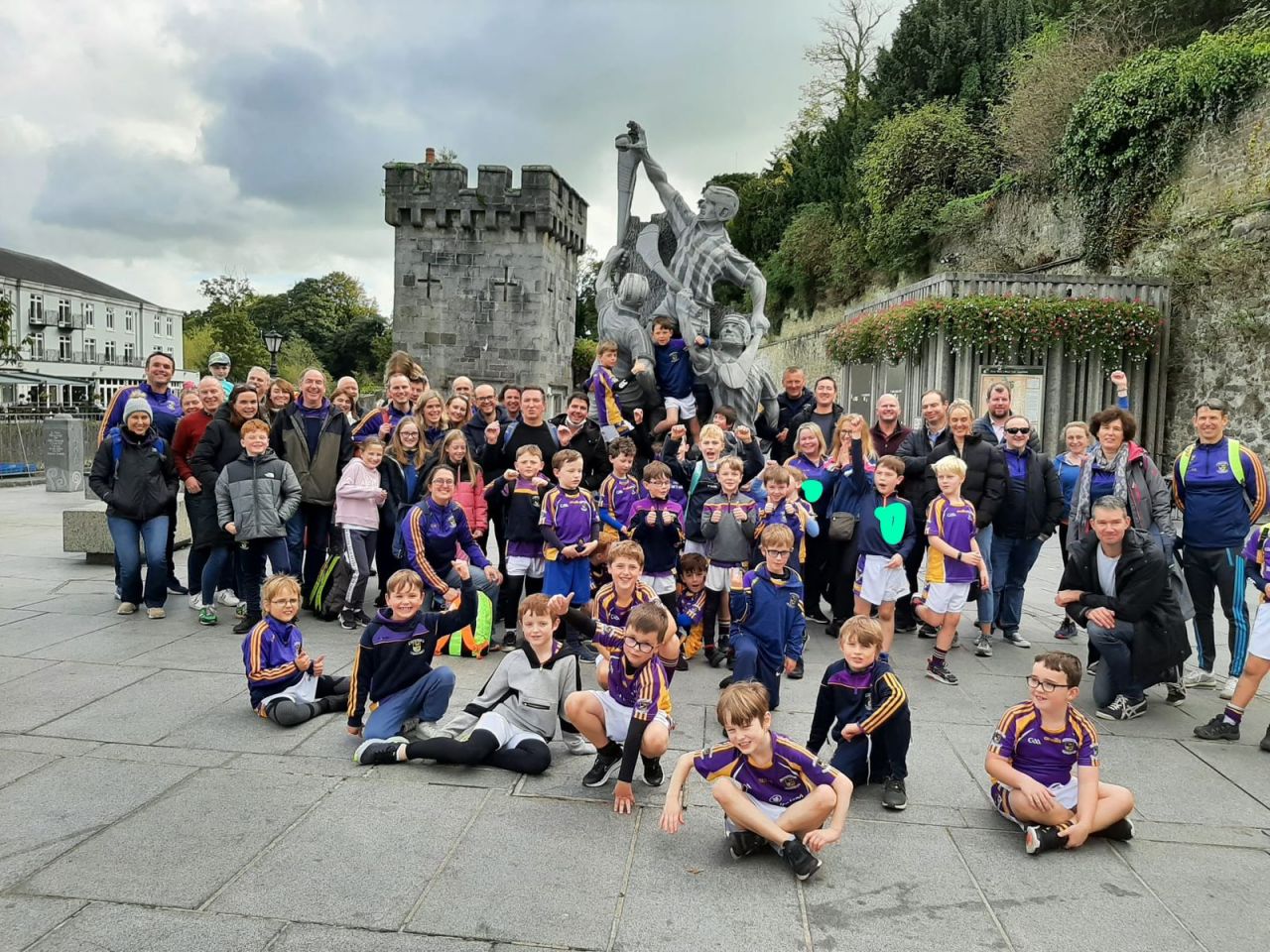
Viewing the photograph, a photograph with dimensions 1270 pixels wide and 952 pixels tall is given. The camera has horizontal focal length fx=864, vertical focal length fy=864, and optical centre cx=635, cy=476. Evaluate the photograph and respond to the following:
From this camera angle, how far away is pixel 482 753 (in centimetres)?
393

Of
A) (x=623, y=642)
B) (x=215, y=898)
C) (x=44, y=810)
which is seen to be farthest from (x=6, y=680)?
(x=623, y=642)

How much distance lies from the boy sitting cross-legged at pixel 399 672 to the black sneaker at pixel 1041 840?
265cm

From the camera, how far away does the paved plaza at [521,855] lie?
8.90 feet

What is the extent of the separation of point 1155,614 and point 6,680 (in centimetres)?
669

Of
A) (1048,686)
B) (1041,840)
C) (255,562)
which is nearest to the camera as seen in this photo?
(1041,840)

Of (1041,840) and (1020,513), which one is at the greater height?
(1020,513)

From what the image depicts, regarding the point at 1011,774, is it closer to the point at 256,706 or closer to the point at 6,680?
the point at 256,706

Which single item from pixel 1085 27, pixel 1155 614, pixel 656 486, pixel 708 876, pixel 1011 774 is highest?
pixel 1085 27

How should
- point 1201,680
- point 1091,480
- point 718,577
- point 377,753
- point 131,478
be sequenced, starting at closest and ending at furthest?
1. point 377,753
2. point 1201,680
3. point 718,577
4. point 1091,480
5. point 131,478

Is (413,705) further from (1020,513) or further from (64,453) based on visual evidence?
(64,453)

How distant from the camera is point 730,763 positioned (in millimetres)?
3275

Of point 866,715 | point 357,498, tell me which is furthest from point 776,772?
point 357,498

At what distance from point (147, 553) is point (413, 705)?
12.0 feet

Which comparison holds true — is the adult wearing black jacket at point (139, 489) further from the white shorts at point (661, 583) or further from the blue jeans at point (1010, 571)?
the blue jeans at point (1010, 571)
